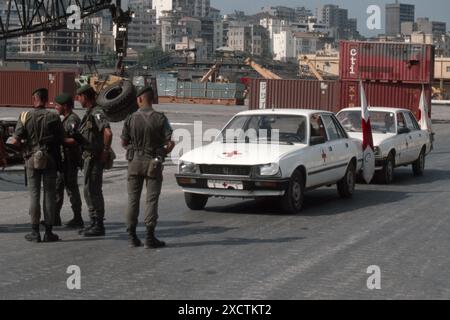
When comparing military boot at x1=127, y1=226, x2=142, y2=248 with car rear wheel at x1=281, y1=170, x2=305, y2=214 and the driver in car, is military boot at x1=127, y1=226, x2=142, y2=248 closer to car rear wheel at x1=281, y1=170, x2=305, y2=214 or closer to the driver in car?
car rear wheel at x1=281, y1=170, x2=305, y2=214

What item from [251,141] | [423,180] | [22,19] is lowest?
[423,180]

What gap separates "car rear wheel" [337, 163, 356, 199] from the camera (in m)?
14.1

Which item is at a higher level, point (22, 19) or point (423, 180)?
point (22, 19)

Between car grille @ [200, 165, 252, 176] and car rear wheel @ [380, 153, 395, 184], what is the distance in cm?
534

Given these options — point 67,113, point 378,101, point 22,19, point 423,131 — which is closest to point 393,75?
point 378,101

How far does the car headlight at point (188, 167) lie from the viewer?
12.3m

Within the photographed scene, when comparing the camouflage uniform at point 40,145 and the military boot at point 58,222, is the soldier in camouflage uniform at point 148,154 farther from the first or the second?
the military boot at point 58,222

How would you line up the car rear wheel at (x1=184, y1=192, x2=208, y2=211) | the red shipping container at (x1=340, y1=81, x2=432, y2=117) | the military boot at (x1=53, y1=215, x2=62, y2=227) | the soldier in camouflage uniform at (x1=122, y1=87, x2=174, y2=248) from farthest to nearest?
the red shipping container at (x1=340, y1=81, x2=432, y2=117), the car rear wheel at (x1=184, y1=192, x2=208, y2=211), the military boot at (x1=53, y1=215, x2=62, y2=227), the soldier in camouflage uniform at (x1=122, y1=87, x2=174, y2=248)

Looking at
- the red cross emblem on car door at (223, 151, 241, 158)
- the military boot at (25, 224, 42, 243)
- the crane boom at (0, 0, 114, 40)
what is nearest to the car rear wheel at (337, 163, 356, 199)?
the red cross emblem on car door at (223, 151, 241, 158)

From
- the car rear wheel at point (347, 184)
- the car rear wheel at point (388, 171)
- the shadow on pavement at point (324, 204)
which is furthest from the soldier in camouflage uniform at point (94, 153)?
the car rear wheel at point (388, 171)
